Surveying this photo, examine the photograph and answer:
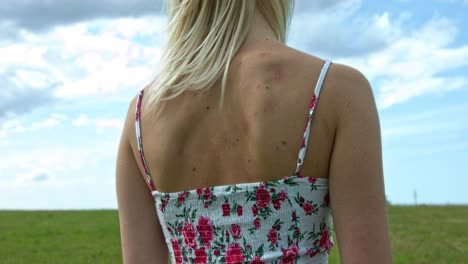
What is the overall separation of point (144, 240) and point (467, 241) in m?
15.1

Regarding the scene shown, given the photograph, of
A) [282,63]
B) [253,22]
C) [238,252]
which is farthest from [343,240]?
[253,22]

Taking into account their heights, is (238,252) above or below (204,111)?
below

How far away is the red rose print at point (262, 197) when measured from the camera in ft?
6.85

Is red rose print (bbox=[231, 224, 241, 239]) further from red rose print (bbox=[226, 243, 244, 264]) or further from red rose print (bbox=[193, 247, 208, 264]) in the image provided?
red rose print (bbox=[193, 247, 208, 264])

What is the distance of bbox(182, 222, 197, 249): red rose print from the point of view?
2273mm

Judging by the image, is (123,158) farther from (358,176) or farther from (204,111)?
(358,176)

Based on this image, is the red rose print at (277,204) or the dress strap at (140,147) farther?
the dress strap at (140,147)

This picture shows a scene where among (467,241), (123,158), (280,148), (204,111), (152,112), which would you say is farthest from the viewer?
(467,241)

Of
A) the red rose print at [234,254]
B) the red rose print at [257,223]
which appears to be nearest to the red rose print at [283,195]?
the red rose print at [257,223]

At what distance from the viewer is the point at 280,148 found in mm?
2035

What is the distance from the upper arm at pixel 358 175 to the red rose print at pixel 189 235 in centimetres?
47

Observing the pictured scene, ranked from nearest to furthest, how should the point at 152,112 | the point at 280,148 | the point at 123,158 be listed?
the point at 280,148, the point at 152,112, the point at 123,158

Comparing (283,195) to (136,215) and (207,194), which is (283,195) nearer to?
(207,194)

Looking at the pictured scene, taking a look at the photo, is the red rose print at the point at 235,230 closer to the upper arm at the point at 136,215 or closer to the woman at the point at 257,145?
the woman at the point at 257,145
